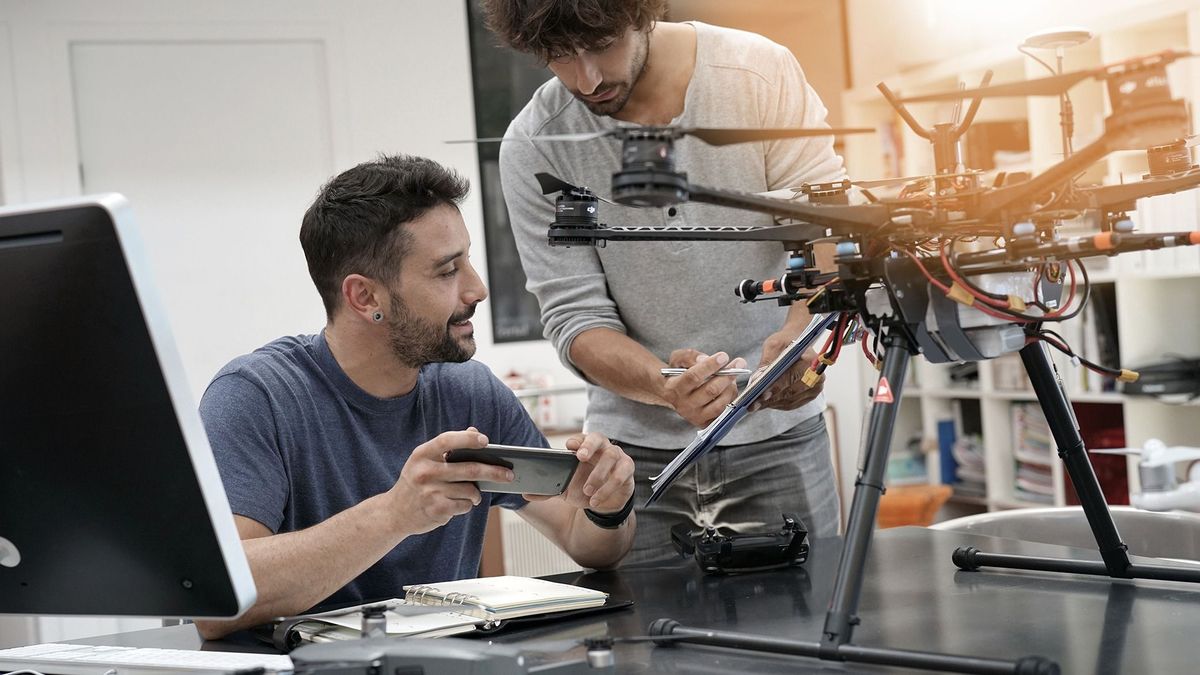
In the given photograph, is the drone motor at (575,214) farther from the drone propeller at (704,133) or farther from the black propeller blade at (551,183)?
the drone propeller at (704,133)

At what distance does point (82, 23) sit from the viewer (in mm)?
4637

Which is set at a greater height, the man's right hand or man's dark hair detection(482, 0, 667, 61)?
man's dark hair detection(482, 0, 667, 61)

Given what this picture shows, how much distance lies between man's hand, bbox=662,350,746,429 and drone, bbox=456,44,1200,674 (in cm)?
33

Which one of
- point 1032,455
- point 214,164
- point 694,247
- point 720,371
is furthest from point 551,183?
point 214,164

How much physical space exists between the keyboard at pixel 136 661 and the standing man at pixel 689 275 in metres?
0.87

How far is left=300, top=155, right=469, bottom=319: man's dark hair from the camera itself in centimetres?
183

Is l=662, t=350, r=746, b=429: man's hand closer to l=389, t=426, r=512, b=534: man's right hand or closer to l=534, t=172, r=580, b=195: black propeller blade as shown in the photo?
l=389, t=426, r=512, b=534: man's right hand

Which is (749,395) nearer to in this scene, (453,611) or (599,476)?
(599,476)

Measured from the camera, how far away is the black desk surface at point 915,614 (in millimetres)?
1084

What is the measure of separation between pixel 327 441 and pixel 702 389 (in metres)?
0.54

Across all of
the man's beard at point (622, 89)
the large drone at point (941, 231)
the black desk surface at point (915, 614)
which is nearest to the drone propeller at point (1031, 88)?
the large drone at point (941, 231)

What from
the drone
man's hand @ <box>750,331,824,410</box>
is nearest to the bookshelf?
man's hand @ <box>750,331,824,410</box>

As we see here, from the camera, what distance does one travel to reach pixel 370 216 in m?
1.83

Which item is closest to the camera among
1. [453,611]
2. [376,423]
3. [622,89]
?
[453,611]
